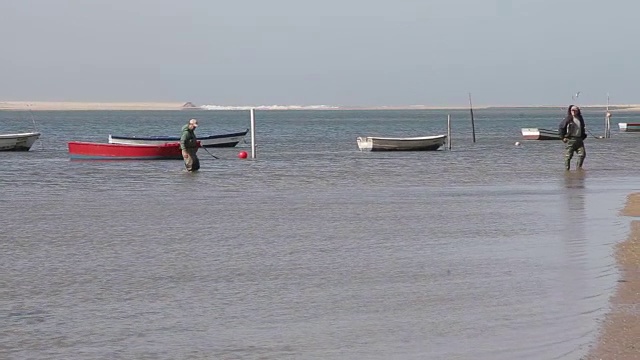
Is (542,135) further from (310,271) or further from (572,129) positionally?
(310,271)

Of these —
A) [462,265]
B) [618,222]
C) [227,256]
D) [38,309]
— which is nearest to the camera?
[38,309]

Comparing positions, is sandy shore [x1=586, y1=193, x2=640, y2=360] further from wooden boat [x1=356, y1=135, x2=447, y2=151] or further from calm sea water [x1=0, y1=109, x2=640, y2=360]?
wooden boat [x1=356, y1=135, x2=447, y2=151]

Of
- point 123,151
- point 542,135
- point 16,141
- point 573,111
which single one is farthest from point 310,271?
point 542,135

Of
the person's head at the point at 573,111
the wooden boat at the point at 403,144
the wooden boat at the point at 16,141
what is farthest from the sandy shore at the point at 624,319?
the wooden boat at the point at 16,141

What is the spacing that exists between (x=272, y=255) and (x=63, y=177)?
804 inches

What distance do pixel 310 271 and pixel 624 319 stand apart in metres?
4.57

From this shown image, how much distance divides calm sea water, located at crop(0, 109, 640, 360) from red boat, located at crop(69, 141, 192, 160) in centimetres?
1513

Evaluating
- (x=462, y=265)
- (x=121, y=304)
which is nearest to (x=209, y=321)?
(x=121, y=304)

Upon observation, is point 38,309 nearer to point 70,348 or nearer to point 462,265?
point 70,348

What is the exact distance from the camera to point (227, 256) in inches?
555

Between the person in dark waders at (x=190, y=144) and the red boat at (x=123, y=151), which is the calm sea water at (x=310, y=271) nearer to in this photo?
the person in dark waders at (x=190, y=144)

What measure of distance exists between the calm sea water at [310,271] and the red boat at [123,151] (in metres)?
15.1

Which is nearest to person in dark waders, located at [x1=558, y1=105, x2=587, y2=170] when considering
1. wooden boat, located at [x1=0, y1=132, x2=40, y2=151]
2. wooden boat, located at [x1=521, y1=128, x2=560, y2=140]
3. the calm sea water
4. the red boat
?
the calm sea water

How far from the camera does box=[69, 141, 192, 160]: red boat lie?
1679 inches
